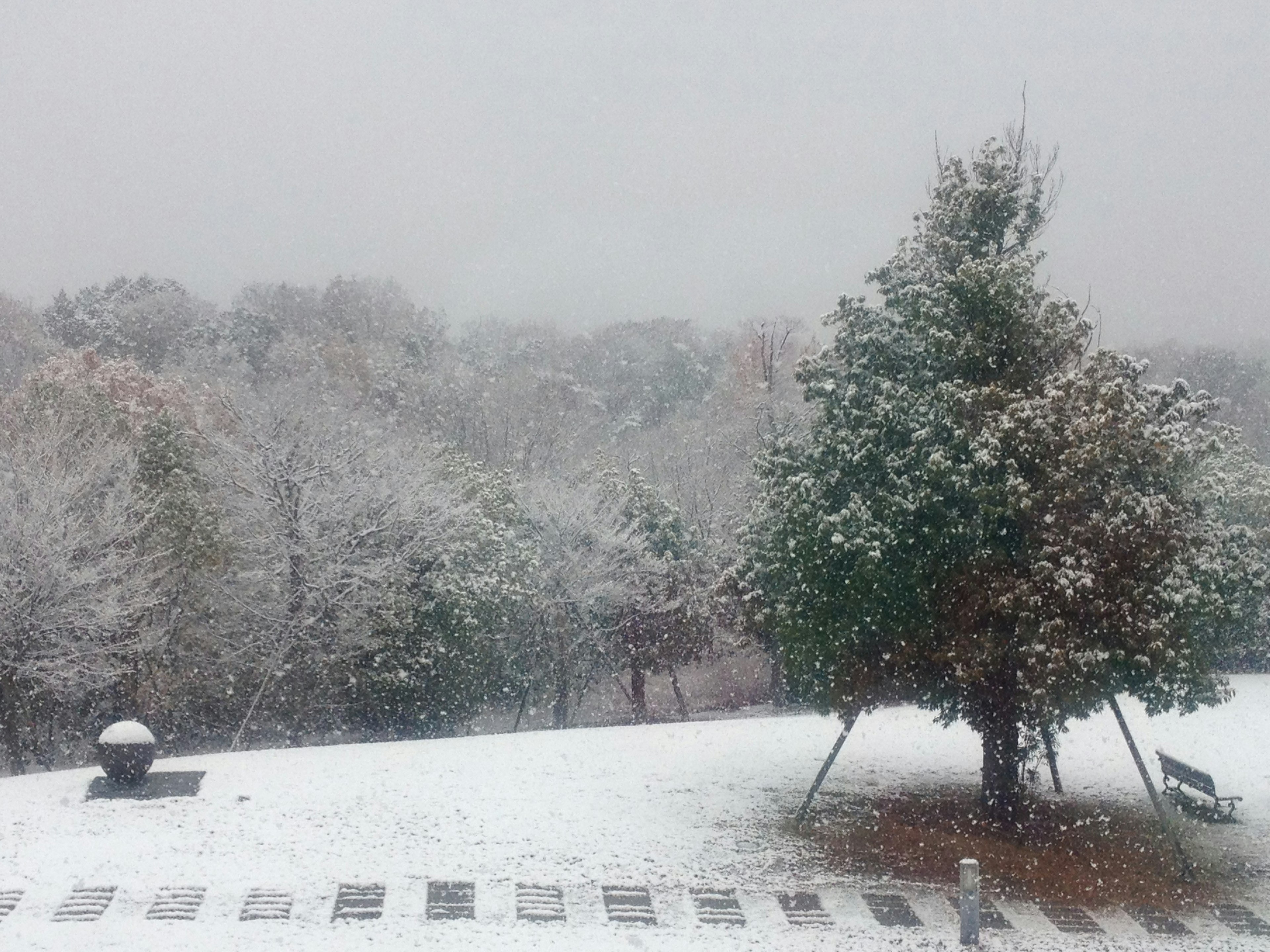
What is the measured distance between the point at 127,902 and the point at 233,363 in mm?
41997

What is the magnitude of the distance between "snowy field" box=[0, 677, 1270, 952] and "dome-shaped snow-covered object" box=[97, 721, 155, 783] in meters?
0.43

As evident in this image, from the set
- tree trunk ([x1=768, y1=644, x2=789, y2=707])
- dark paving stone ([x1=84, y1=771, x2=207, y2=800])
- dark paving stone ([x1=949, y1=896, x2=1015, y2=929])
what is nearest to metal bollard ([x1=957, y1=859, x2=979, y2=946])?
dark paving stone ([x1=949, y1=896, x2=1015, y2=929])

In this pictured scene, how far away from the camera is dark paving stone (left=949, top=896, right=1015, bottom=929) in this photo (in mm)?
8898

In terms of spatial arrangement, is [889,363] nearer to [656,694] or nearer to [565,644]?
[565,644]

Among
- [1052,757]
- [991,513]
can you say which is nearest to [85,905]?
[991,513]

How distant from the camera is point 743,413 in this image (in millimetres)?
39188

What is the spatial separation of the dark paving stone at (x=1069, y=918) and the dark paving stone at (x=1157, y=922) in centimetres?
41

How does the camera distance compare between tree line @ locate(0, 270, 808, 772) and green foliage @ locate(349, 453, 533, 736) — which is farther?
green foliage @ locate(349, 453, 533, 736)

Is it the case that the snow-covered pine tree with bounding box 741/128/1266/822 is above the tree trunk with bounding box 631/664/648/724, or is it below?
→ above

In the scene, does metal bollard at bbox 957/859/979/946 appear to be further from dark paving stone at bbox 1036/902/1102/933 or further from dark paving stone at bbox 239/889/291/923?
dark paving stone at bbox 239/889/291/923

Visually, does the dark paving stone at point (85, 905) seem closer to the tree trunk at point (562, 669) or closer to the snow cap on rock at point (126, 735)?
the snow cap on rock at point (126, 735)

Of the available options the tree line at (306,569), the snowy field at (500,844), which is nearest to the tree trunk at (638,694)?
the tree line at (306,569)

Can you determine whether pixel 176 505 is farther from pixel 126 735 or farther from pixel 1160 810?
pixel 1160 810

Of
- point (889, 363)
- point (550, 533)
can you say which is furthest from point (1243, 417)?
point (889, 363)
